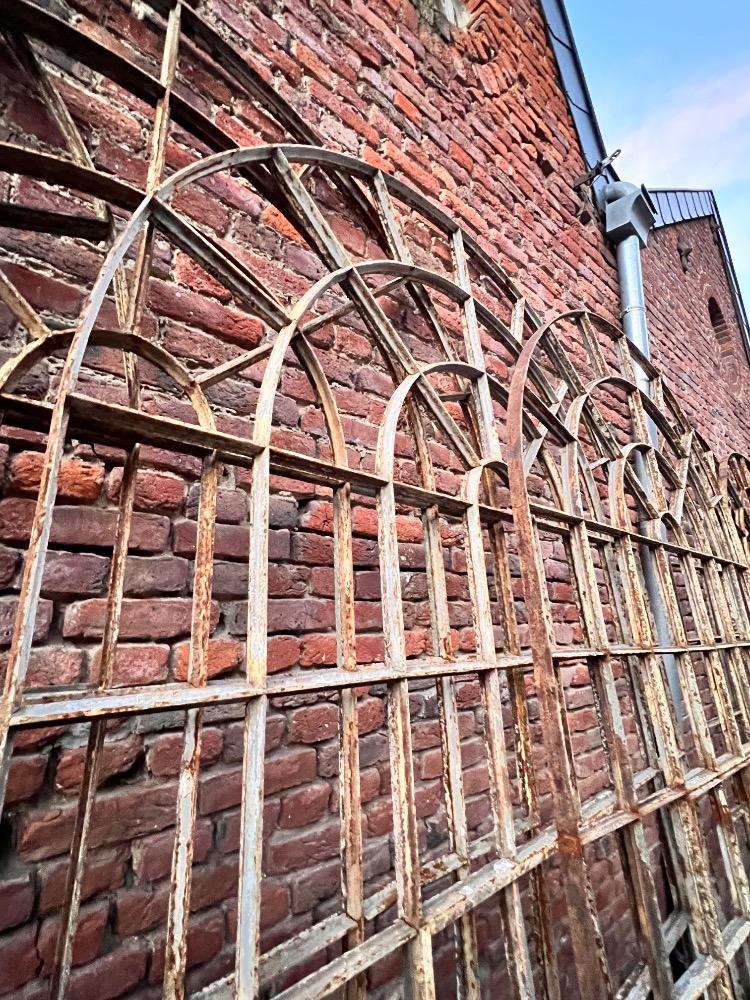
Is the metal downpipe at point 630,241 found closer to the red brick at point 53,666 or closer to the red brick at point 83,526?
the red brick at point 83,526

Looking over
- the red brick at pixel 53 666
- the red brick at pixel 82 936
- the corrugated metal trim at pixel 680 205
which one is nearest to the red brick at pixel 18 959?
the red brick at pixel 82 936

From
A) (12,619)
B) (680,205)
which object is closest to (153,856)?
(12,619)

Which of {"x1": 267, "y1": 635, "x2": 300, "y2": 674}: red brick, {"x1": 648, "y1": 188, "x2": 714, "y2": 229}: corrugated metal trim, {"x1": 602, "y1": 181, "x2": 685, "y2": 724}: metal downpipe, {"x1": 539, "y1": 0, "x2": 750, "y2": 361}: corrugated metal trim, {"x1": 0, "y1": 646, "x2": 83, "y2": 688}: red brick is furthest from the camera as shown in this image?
{"x1": 648, "y1": 188, "x2": 714, "y2": 229}: corrugated metal trim

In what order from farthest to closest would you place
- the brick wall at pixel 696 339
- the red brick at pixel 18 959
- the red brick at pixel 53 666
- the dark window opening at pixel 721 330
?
the dark window opening at pixel 721 330, the brick wall at pixel 696 339, the red brick at pixel 53 666, the red brick at pixel 18 959

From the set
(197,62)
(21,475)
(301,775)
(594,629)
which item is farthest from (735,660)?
(197,62)

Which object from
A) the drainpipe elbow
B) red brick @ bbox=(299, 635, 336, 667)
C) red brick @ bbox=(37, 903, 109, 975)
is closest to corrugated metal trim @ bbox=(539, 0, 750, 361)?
the drainpipe elbow

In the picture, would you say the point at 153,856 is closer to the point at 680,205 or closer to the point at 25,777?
the point at 25,777

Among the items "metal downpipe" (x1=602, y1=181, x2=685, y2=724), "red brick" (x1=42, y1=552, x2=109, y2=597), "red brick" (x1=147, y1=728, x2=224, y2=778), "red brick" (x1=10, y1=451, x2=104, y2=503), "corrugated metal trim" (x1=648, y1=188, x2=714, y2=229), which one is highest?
"corrugated metal trim" (x1=648, y1=188, x2=714, y2=229)

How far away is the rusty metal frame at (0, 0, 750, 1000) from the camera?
23.5 inches

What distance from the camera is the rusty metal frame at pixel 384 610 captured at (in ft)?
1.96

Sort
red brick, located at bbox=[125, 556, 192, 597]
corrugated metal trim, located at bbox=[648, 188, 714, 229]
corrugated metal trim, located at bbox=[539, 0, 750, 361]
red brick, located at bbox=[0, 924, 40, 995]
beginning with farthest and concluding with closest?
corrugated metal trim, located at bbox=[648, 188, 714, 229], corrugated metal trim, located at bbox=[539, 0, 750, 361], red brick, located at bbox=[125, 556, 192, 597], red brick, located at bbox=[0, 924, 40, 995]

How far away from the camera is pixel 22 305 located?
0.74 m

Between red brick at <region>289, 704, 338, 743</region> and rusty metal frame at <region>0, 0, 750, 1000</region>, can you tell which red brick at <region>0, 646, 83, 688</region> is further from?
red brick at <region>289, 704, 338, 743</region>

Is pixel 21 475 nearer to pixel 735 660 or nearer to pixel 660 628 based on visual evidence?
pixel 735 660
